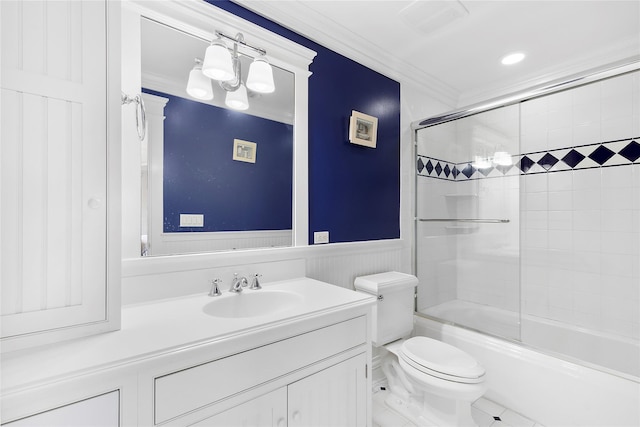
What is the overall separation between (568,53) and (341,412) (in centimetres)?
277

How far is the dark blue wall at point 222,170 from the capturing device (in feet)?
4.40

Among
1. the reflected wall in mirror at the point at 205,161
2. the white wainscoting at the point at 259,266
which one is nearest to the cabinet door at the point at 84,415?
the white wainscoting at the point at 259,266

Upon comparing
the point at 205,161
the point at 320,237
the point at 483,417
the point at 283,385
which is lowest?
the point at 483,417

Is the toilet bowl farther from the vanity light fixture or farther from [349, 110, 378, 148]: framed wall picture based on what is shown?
the vanity light fixture

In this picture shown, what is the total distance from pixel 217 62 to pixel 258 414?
1.45 m

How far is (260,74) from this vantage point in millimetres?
1471

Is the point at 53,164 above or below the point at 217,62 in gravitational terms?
below

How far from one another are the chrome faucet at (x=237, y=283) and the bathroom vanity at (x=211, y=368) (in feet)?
0.10

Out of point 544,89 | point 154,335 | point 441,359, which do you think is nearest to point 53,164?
point 154,335

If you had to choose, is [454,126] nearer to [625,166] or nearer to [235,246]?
[625,166]

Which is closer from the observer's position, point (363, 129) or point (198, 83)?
point (198, 83)

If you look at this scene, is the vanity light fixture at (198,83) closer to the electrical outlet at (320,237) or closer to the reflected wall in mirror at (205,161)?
→ the reflected wall in mirror at (205,161)

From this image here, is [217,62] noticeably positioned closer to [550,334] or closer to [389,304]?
[389,304]

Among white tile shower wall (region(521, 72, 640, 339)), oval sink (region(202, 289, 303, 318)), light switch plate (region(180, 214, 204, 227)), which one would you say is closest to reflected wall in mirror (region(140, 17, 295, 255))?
light switch plate (region(180, 214, 204, 227))
